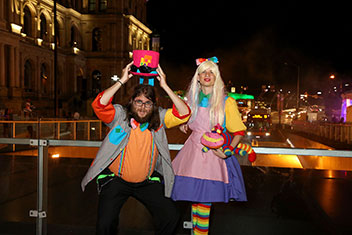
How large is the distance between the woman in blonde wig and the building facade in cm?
2134

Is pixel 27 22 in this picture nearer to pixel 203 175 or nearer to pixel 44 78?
pixel 44 78

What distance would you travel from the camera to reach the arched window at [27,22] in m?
37.9

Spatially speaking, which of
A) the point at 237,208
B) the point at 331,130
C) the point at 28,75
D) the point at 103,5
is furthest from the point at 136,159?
the point at 103,5

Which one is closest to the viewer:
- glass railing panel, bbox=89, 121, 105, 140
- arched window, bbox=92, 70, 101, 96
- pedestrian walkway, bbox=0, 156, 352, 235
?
pedestrian walkway, bbox=0, 156, 352, 235

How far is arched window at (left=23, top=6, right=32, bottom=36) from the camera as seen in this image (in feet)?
124

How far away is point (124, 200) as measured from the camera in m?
3.05

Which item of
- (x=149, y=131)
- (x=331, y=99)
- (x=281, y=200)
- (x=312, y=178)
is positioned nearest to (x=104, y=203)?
(x=149, y=131)

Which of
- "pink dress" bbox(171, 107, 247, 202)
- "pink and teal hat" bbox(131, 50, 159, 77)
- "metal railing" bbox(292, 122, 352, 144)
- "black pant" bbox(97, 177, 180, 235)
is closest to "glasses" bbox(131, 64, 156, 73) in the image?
"pink and teal hat" bbox(131, 50, 159, 77)

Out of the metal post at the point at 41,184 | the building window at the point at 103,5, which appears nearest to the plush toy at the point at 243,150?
the metal post at the point at 41,184

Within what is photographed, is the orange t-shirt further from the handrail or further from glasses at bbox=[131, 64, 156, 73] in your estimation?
the handrail

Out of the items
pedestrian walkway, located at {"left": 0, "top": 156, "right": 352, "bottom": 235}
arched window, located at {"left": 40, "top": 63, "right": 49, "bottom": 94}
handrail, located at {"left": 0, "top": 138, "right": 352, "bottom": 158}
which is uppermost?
arched window, located at {"left": 40, "top": 63, "right": 49, "bottom": 94}

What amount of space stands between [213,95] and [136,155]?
3.13 feet

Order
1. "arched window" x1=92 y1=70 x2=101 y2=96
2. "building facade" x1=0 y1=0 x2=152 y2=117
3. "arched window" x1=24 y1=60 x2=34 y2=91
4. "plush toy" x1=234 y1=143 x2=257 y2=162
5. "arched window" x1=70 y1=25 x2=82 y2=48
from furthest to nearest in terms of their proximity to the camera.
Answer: "arched window" x1=92 y1=70 x2=101 y2=96 < "arched window" x1=70 y1=25 x2=82 y2=48 < "arched window" x1=24 y1=60 x2=34 y2=91 < "building facade" x1=0 y1=0 x2=152 y2=117 < "plush toy" x1=234 y1=143 x2=257 y2=162

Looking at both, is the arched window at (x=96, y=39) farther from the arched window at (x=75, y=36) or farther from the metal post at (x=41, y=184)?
the metal post at (x=41, y=184)
